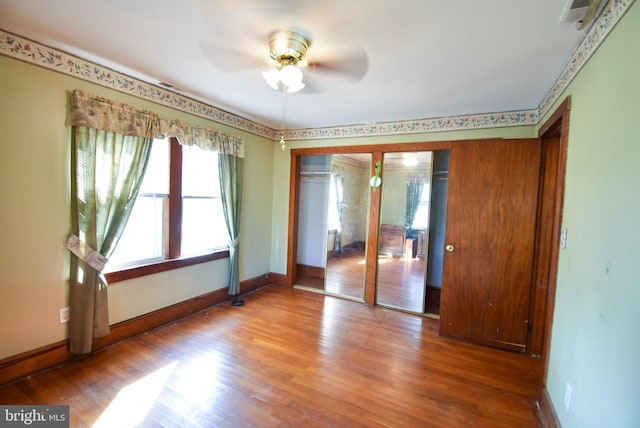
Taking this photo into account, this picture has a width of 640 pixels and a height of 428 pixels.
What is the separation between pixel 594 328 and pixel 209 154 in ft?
11.8

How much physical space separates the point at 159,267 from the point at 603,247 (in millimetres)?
3407

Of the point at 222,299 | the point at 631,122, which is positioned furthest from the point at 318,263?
the point at 631,122

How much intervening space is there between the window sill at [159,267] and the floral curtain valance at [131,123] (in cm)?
126

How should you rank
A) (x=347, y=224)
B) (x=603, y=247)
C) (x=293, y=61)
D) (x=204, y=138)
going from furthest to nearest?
1. (x=347, y=224)
2. (x=204, y=138)
3. (x=293, y=61)
4. (x=603, y=247)

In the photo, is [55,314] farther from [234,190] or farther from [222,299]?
[234,190]

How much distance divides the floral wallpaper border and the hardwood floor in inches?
91.2

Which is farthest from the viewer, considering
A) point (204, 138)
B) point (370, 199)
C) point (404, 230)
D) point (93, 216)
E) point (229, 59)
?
point (370, 199)

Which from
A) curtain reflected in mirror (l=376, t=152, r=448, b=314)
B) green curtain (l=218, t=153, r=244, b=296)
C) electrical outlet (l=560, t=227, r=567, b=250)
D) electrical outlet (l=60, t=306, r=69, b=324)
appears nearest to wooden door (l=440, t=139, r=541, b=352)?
curtain reflected in mirror (l=376, t=152, r=448, b=314)

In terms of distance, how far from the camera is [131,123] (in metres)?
2.44

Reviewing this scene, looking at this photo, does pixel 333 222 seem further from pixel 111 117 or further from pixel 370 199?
pixel 111 117

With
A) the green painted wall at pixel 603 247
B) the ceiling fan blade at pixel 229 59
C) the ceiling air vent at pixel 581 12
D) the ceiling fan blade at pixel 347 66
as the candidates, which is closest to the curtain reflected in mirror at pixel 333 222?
the ceiling fan blade at pixel 347 66

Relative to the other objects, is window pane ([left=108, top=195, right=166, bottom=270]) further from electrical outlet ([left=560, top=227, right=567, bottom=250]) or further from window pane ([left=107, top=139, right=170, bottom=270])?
electrical outlet ([left=560, top=227, right=567, bottom=250])

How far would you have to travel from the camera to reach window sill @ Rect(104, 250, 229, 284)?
2467mm

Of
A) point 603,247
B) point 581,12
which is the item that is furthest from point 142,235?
point 581,12
